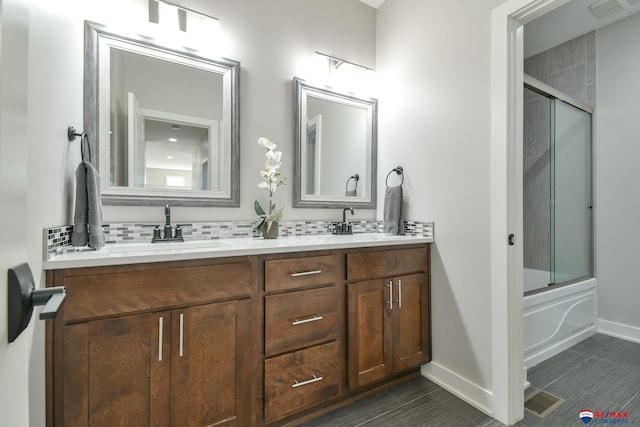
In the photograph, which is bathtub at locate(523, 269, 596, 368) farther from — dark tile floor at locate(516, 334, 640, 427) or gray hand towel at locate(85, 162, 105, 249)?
gray hand towel at locate(85, 162, 105, 249)

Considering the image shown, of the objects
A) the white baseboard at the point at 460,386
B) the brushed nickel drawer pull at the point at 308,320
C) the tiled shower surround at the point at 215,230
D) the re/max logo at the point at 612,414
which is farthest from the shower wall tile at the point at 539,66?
the brushed nickel drawer pull at the point at 308,320

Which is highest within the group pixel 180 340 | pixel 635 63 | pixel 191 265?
pixel 635 63

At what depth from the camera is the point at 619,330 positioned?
2.43 m

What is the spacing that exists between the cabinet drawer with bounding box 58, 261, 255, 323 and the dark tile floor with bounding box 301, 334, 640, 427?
0.85 m

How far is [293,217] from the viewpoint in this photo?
79.6 inches

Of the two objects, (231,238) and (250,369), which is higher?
(231,238)

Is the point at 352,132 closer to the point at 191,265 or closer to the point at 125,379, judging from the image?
the point at 191,265

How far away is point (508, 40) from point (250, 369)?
2020 mm

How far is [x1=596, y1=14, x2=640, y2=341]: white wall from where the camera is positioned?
2391 mm

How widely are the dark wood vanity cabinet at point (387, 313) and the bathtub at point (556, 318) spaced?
755 millimetres

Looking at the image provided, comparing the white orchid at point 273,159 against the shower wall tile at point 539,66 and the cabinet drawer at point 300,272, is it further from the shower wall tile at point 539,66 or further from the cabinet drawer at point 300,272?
the shower wall tile at point 539,66

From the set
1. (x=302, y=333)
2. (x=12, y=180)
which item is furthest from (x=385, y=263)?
(x=12, y=180)

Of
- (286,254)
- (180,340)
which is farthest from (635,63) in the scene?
(180,340)

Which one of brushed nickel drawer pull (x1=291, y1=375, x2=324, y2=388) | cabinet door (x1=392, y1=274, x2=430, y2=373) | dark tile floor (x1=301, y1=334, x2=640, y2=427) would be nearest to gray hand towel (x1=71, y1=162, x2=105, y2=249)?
brushed nickel drawer pull (x1=291, y1=375, x2=324, y2=388)
